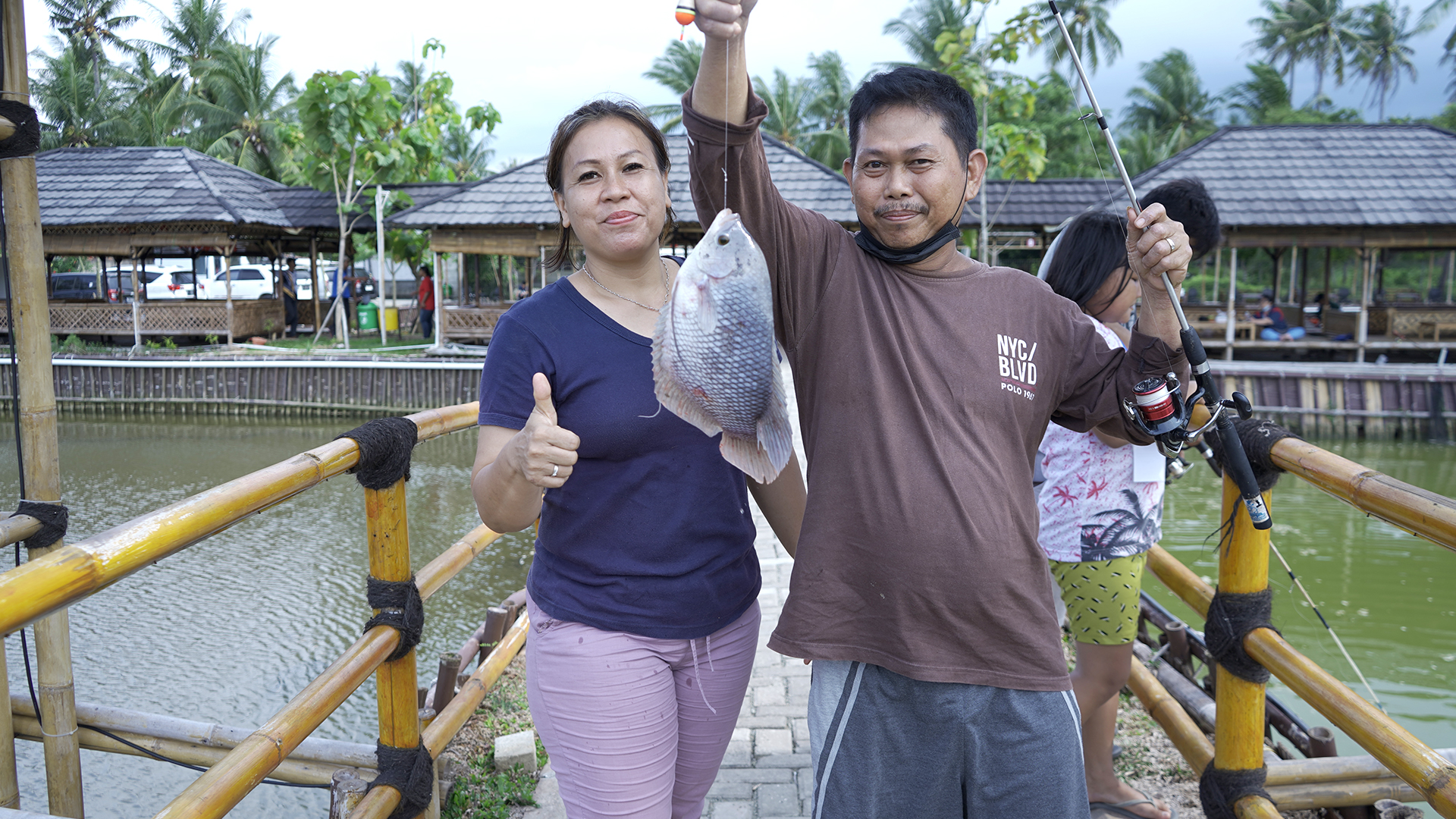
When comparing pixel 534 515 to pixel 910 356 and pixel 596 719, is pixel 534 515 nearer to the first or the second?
pixel 596 719

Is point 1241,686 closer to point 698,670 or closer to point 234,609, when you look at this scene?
point 698,670

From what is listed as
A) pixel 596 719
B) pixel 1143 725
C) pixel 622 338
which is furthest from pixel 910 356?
pixel 1143 725

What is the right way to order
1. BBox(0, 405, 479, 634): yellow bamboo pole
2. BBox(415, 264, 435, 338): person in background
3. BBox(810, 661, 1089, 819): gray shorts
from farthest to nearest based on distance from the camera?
BBox(415, 264, 435, 338): person in background, BBox(810, 661, 1089, 819): gray shorts, BBox(0, 405, 479, 634): yellow bamboo pole

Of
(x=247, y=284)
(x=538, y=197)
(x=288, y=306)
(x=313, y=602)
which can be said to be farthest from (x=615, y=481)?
(x=247, y=284)

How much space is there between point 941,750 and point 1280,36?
1782 inches

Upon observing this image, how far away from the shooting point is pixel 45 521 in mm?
2566

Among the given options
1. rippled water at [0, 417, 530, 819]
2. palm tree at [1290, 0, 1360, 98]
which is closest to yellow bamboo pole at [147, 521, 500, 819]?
rippled water at [0, 417, 530, 819]

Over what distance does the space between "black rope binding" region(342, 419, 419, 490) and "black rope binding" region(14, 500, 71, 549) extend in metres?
1.07

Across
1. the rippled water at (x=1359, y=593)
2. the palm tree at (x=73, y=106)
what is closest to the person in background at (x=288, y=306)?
the palm tree at (x=73, y=106)

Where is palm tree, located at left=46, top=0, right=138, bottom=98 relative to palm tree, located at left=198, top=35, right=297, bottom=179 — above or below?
above

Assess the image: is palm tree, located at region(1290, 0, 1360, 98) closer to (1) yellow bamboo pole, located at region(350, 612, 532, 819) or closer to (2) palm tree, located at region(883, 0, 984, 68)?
(2) palm tree, located at region(883, 0, 984, 68)

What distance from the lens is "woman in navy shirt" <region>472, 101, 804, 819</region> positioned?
5.64ft

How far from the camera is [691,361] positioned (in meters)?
1.52

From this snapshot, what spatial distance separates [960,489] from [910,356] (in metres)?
0.25
